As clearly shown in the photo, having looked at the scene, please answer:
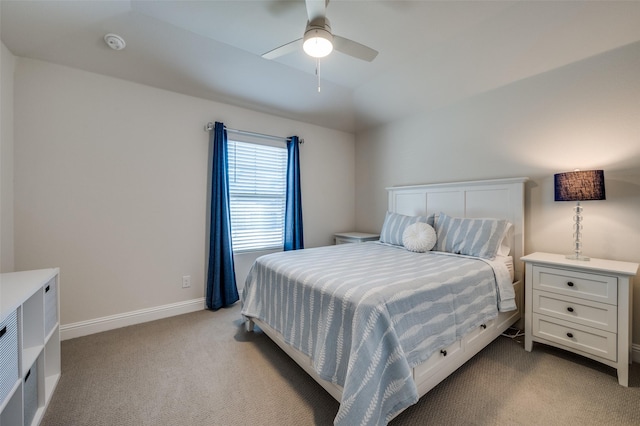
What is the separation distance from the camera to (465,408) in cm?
149

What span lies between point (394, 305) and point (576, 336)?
1586 mm

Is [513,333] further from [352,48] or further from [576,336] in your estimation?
[352,48]

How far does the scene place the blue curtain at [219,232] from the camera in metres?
2.93

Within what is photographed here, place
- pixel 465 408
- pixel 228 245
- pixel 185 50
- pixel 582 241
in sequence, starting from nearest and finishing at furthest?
pixel 465 408, pixel 582 241, pixel 185 50, pixel 228 245

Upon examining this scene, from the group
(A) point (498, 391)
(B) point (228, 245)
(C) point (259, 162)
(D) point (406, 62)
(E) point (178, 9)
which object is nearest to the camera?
(A) point (498, 391)

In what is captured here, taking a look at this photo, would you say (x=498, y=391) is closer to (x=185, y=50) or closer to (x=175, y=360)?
(x=175, y=360)

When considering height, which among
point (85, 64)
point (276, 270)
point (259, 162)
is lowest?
point (276, 270)

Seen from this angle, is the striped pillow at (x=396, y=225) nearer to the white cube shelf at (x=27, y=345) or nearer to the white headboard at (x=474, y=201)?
the white headboard at (x=474, y=201)

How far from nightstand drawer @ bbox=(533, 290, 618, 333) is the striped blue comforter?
0.19 meters

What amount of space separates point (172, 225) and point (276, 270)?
1509 millimetres

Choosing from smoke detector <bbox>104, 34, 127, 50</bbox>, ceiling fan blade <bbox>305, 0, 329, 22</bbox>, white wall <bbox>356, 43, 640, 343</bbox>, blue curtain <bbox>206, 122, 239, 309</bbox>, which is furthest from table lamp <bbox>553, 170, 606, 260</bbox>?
smoke detector <bbox>104, 34, 127, 50</bbox>

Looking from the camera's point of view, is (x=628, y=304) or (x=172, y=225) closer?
(x=628, y=304)

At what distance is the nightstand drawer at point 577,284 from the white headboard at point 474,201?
48cm

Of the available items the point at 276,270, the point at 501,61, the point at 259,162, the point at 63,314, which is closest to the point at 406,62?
the point at 501,61
